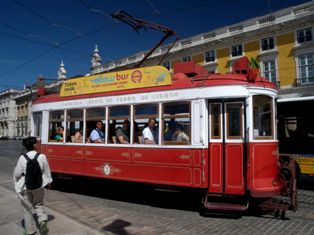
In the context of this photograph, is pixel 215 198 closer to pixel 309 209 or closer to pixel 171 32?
pixel 309 209

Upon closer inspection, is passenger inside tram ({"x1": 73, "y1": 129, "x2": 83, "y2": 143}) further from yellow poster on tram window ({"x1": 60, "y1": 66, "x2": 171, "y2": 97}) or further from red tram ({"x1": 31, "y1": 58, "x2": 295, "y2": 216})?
yellow poster on tram window ({"x1": 60, "y1": 66, "x2": 171, "y2": 97})

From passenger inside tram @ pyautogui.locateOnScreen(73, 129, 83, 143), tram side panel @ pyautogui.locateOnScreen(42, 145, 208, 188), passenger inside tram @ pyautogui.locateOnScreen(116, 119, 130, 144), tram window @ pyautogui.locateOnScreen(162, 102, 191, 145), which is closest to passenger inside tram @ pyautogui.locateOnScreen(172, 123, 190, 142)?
tram window @ pyautogui.locateOnScreen(162, 102, 191, 145)

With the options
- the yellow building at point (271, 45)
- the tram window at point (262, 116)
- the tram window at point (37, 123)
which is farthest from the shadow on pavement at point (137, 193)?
the yellow building at point (271, 45)

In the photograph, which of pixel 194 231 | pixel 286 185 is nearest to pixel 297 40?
pixel 286 185

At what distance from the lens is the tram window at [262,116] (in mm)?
7757

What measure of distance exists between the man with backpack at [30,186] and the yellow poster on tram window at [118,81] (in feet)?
12.2

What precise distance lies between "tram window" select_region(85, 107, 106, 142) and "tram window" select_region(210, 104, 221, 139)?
314 centimetres

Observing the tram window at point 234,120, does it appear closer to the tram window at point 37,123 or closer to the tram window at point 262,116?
the tram window at point 262,116

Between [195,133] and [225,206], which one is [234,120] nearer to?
[195,133]

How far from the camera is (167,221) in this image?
23.9 feet

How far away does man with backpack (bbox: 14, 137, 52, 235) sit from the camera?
19.2 ft

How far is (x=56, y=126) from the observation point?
1123 centimetres

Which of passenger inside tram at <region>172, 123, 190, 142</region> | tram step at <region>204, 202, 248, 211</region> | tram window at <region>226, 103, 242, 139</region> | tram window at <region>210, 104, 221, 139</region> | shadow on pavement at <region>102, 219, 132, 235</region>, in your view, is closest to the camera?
shadow on pavement at <region>102, 219, 132, 235</region>

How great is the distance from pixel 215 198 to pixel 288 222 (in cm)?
155
